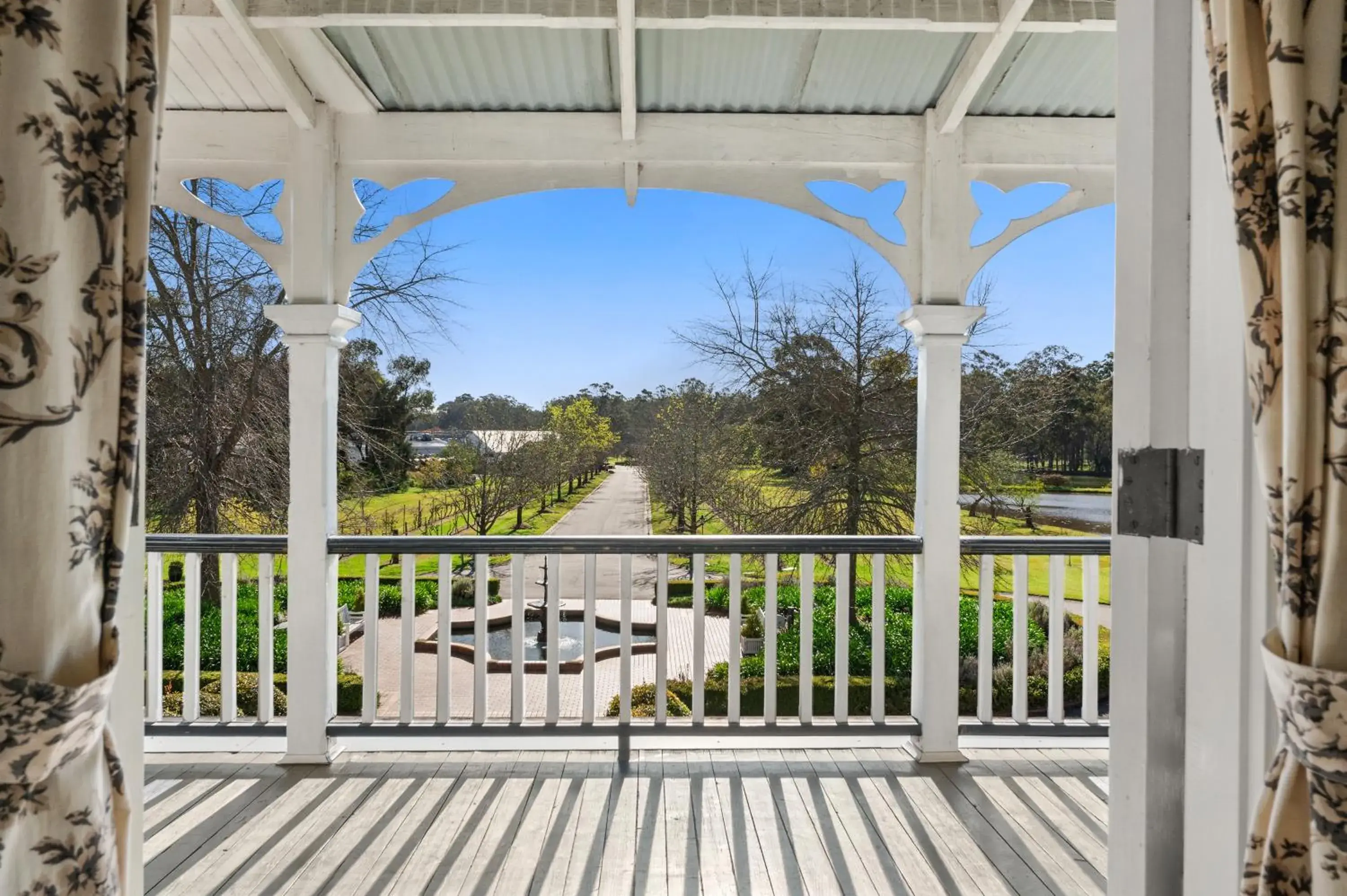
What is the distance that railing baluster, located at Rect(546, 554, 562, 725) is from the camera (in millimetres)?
2863

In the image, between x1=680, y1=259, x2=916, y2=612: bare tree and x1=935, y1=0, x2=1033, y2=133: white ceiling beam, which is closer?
x1=935, y1=0, x2=1033, y2=133: white ceiling beam

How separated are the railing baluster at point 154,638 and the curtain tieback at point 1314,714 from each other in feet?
11.0

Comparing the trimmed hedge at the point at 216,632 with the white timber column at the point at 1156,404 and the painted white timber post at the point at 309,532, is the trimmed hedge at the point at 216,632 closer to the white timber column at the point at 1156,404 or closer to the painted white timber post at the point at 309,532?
the painted white timber post at the point at 309,532

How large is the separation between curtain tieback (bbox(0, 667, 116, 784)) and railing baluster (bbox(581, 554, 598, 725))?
2.10 m

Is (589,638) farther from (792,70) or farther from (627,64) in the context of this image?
(792,70)

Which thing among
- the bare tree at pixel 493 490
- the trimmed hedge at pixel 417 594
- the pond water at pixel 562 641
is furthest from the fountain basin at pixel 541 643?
the bare tree at pixel 493 490

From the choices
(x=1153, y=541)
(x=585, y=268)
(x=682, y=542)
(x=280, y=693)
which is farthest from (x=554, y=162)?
(x=585, y=268)

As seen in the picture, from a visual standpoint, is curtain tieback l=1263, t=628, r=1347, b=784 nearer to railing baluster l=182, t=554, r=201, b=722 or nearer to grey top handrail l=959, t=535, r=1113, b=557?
grey top handrail l=959, t=535, r=1113, b=557

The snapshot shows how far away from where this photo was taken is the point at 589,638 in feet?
9.71

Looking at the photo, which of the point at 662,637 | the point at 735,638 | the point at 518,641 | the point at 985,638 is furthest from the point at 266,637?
the point at 985,638

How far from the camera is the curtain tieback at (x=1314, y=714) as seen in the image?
2.13 feet

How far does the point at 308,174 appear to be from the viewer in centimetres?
282

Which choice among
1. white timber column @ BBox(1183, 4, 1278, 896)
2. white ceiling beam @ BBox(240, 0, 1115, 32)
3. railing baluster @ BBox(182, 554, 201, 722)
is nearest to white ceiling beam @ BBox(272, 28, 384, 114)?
white ceiling beam @ BBox(240, 0, 1115, 32)

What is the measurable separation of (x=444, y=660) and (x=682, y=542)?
1070mm
